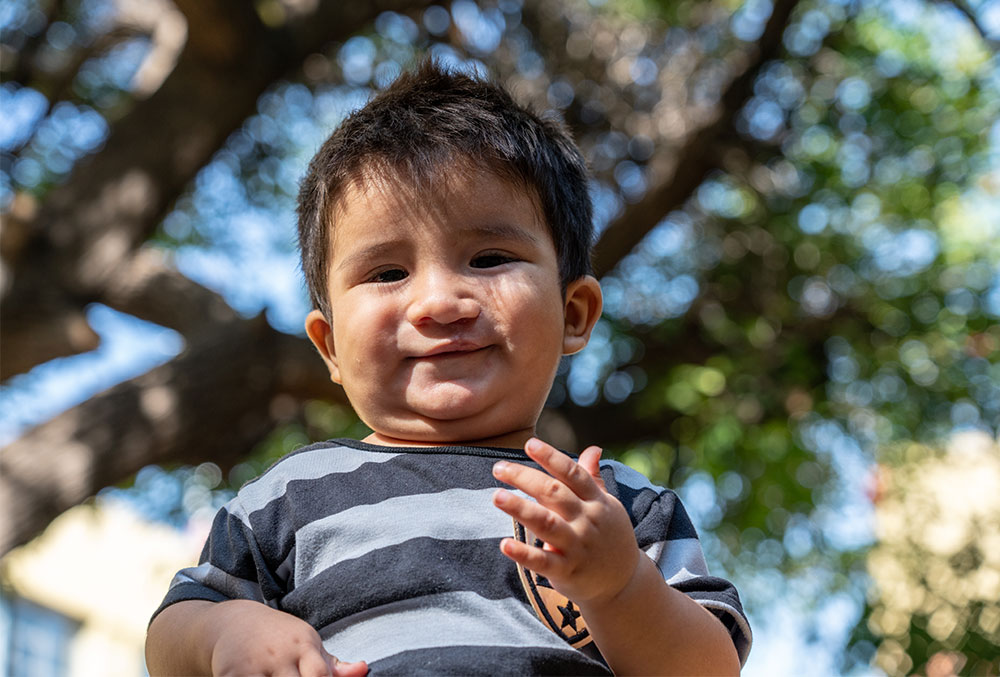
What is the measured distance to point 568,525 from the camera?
3.66 feet

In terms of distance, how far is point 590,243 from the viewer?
188cm

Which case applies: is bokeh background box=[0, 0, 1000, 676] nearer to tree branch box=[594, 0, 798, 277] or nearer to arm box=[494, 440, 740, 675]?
tree branch box=[594, 0, 798, 277]

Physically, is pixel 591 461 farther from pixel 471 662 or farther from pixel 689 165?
pixel 689 165

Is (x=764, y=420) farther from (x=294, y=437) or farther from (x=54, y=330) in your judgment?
(x=54, y=330)

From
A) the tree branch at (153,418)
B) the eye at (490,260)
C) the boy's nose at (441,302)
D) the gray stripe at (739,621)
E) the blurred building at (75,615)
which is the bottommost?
the blurred building at (75,615)

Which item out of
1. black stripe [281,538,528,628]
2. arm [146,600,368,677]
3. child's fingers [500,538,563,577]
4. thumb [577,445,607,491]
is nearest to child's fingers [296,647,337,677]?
arm [146,600,368,677]

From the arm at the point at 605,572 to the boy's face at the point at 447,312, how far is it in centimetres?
33

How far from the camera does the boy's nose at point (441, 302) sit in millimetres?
1472

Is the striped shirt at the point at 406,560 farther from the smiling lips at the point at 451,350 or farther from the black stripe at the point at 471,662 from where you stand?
the smiling lips at the point at 451,350

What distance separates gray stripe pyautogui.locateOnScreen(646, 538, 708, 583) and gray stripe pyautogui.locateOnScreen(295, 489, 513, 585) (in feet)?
0.71

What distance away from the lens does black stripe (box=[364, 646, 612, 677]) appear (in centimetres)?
123

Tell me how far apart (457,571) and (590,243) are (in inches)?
29.8

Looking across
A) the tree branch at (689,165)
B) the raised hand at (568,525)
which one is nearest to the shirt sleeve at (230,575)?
the raised hand at (568,525)

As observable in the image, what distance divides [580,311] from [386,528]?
58cm
